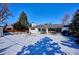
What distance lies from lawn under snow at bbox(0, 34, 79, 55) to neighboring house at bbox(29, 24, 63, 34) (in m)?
0.07

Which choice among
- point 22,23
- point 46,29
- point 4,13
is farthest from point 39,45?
point 4,13

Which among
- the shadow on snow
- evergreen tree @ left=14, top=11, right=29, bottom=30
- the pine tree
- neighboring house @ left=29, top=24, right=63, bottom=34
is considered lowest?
the shadow on snow

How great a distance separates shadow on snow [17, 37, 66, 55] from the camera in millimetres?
5324

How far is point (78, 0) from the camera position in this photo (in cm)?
528

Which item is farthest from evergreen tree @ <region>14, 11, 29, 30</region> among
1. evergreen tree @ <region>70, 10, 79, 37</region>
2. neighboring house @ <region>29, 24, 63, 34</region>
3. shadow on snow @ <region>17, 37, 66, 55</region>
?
evergreen tree @ <region>70, 10, 79, 37</region>

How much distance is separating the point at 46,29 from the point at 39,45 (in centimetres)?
29

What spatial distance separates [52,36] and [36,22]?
344 millimetres

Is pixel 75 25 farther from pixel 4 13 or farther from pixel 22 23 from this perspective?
pixel 4 13

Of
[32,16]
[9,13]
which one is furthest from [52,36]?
[9,13]

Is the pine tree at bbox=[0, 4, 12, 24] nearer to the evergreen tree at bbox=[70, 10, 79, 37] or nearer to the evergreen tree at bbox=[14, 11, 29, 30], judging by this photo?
the evergreen tree at bbox=[14, 11, 29, 30]
